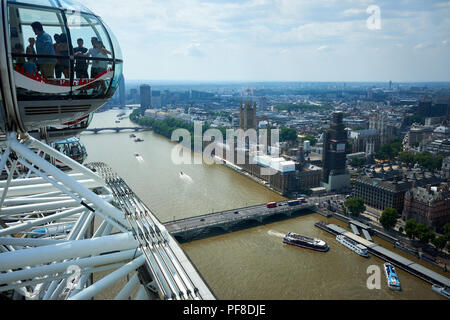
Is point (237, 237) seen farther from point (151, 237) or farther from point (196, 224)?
point (151, 237)

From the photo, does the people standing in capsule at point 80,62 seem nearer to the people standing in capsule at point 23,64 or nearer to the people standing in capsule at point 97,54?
the people standing in capsule at point 97,54

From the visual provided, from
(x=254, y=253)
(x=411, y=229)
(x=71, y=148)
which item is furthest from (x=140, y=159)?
(x=411, y=229)

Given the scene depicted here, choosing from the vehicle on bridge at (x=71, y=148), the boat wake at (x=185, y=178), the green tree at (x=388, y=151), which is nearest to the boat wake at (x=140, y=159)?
the boat wake at (x=185, y=178)

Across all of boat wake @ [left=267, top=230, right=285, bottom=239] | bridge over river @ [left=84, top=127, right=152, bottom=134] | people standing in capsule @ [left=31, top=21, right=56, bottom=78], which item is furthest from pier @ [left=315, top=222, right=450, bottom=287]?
bridge over river @ [left=84, top=127, right=152, bottom=134]

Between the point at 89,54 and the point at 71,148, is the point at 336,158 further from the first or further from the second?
the point at 89,54

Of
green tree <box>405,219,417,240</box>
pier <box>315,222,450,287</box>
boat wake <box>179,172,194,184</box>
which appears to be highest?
boat wake <box>179,172,194,184</box>

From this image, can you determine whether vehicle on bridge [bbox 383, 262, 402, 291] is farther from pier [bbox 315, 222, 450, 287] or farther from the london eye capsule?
the london eye capsule

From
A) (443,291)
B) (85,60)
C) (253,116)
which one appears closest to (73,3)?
(85,60)
